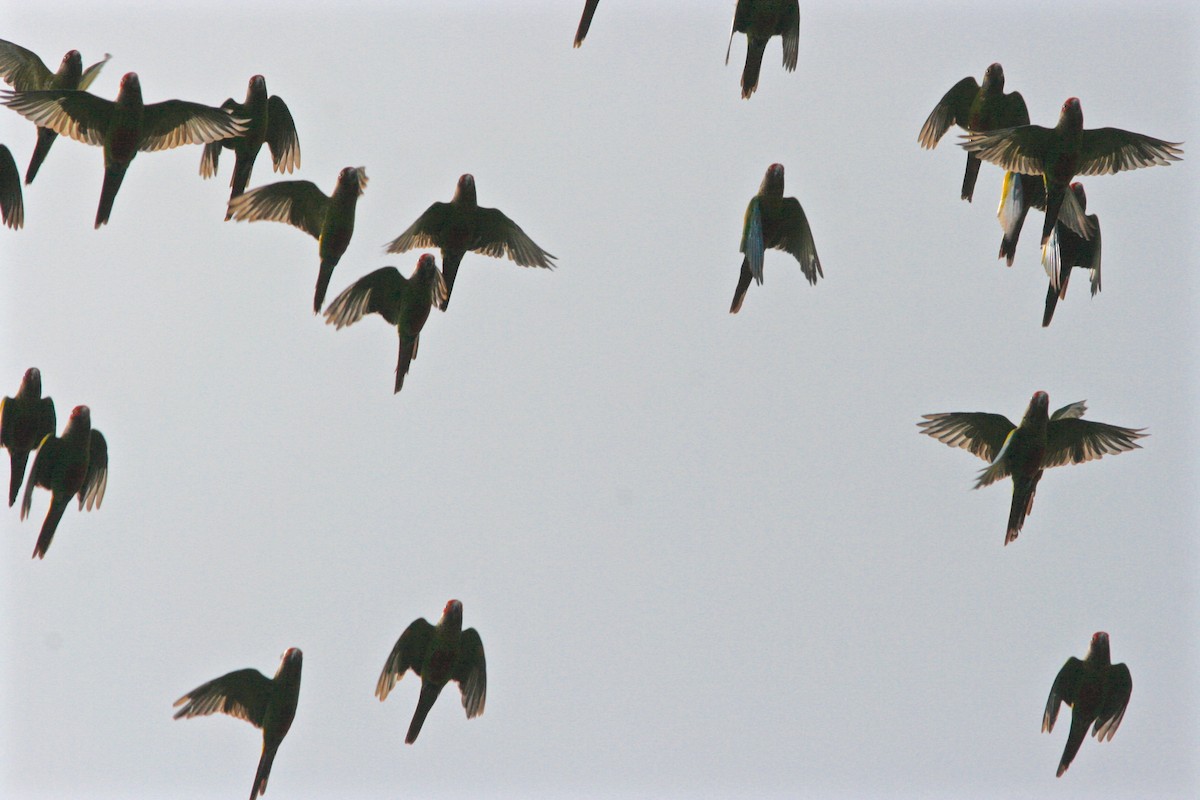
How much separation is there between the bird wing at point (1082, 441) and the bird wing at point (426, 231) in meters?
4.99

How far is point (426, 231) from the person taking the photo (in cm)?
1170

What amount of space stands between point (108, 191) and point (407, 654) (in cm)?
417

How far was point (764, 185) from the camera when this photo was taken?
11.6 metres

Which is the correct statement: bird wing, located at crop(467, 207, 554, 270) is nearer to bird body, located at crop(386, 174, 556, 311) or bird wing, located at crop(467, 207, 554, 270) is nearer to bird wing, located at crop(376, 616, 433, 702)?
bird body, located at crop(386, 174, 556, 311)

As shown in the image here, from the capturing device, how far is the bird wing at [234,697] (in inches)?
431

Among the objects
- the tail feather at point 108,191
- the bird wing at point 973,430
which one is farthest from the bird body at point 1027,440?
the tail feather at point 108,191

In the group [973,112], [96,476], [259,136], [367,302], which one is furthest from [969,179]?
[96,476]

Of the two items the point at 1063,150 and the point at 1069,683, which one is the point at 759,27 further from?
the point at 1069,683

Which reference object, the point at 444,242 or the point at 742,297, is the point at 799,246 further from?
the point at 444,242

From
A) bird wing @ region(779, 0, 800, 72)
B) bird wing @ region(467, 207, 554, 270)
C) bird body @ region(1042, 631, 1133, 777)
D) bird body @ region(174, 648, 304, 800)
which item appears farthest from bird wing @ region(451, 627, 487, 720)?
bird wing @ region(779, 0, 800, 72)

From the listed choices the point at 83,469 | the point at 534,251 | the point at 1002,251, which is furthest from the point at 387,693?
the point at 1002,251

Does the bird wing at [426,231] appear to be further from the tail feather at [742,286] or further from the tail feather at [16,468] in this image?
the tail feather at [16,468]

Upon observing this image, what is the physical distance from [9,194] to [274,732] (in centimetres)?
491

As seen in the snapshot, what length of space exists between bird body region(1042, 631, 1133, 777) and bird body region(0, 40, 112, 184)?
8.82m
